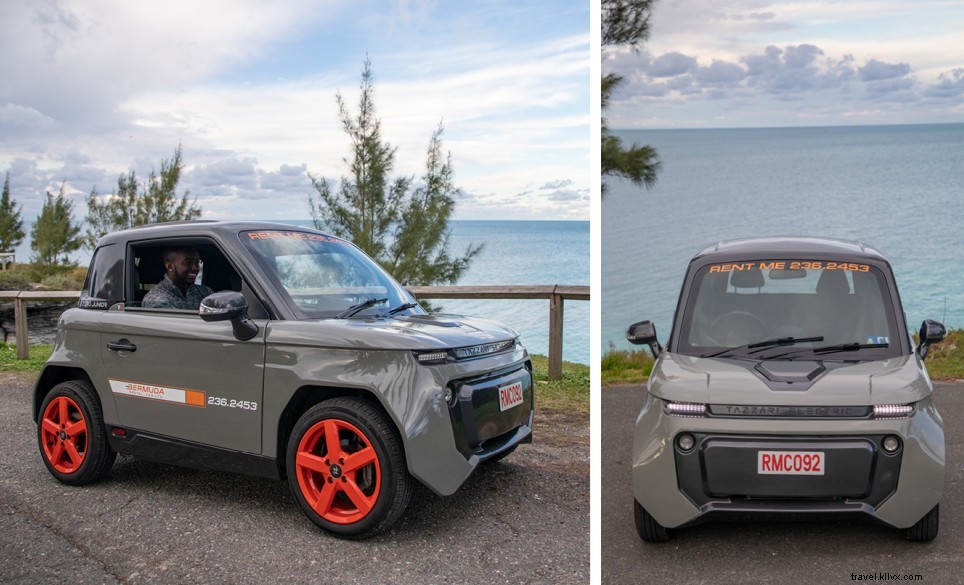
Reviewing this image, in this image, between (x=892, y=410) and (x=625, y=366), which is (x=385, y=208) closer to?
(x=625, y=366)

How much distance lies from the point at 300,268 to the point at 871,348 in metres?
2.99

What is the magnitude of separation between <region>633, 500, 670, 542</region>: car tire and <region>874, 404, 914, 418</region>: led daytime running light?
1.08m

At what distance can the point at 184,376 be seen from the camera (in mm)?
4426

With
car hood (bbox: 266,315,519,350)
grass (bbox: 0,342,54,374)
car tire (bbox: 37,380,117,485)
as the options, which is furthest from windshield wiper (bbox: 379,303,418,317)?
grass (bbox: 0,342,54,374)

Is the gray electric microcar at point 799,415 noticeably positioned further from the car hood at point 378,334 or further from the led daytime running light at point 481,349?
the car hood at point 378,334

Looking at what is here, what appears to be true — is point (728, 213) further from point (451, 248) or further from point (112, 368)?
point (112, 368)

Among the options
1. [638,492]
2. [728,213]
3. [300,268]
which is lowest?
[638,492]

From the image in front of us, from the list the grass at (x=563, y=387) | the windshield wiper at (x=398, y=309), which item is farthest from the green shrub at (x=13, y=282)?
the windshield wiper at (x=398, y=309)

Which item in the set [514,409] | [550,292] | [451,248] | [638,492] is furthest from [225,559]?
[451,248]

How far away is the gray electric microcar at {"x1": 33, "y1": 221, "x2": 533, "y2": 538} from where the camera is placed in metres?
3.85

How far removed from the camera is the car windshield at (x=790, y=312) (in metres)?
3.95

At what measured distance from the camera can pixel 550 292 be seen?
7.76 meters

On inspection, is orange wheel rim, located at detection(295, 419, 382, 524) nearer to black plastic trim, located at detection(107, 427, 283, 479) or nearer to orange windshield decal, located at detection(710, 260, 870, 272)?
black plastic trim, located at detection(107, 427, 283, 479)

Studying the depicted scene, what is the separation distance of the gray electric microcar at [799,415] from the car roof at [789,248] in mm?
101
